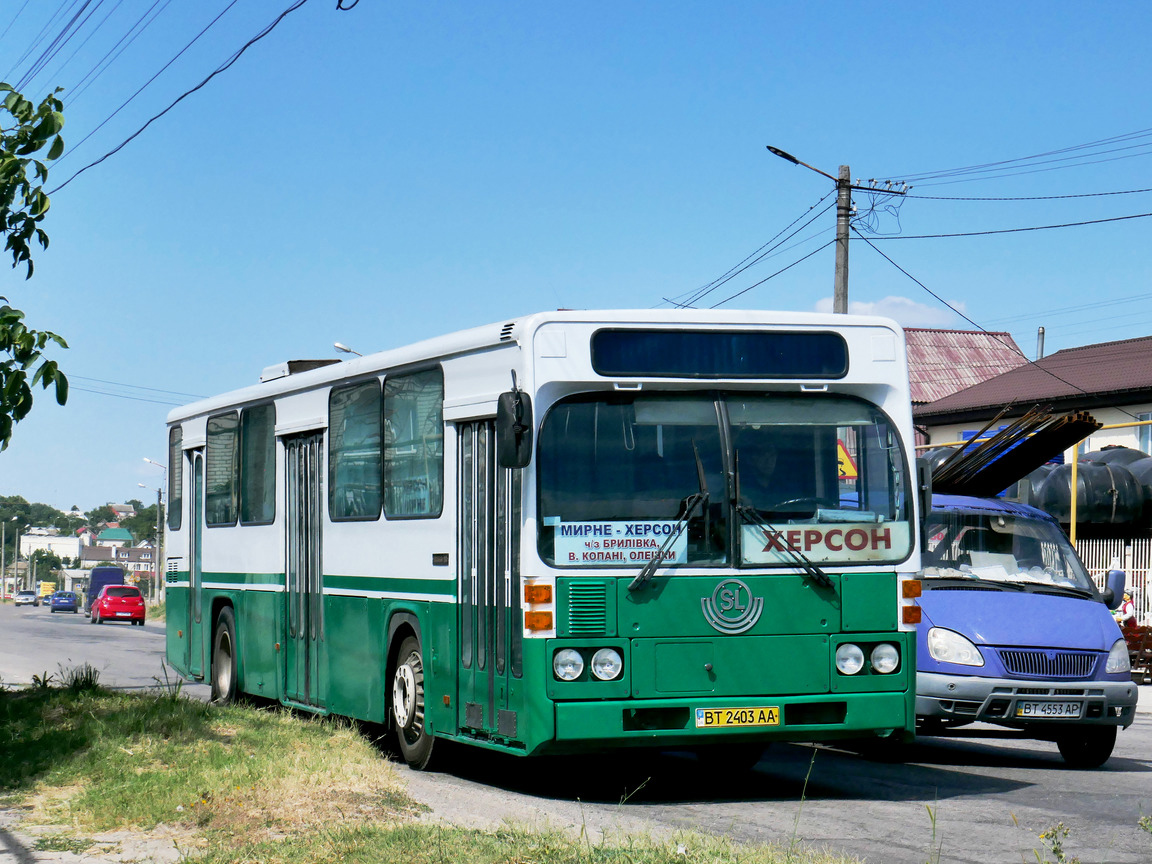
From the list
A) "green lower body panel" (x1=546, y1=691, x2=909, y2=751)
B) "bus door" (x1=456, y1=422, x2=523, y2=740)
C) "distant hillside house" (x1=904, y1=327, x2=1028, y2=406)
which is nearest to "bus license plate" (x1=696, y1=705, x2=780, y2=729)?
"green lower body panel" (x1=546, y1=691, x2=909, y2=751)

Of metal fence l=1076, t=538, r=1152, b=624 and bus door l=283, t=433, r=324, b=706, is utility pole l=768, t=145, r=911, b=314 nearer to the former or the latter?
metal fence l=1076, t=538, r=1152, b=624

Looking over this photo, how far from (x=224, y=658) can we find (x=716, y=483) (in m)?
7.99

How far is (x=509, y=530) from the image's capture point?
9438 millimetres

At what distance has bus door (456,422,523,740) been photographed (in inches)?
369

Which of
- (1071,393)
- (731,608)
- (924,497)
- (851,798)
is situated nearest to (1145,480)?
(1071,393)

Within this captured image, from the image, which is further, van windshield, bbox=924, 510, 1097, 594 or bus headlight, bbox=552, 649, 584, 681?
van windshield, bbox=924, 510, 1097, 594

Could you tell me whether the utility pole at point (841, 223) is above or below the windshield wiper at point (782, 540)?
above

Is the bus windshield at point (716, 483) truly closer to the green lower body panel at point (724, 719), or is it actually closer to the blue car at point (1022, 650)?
the green lower body panel at point (724, 719)

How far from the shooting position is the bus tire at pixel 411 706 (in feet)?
35.4

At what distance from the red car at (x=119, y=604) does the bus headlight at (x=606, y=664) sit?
1991 inches

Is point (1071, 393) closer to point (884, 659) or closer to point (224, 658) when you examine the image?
point (224, 658)

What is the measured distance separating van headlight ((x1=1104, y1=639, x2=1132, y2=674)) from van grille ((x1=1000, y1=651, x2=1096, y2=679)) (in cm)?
16

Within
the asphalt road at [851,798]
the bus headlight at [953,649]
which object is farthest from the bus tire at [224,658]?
the bus headlight at [953,649]

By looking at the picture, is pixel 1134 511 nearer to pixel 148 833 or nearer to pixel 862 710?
pixel 862 710
